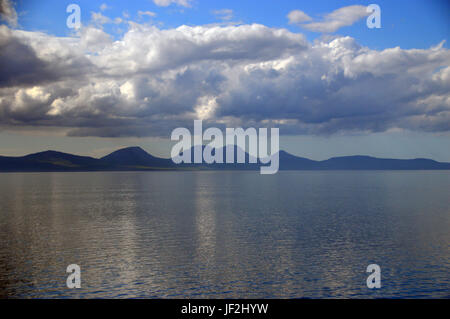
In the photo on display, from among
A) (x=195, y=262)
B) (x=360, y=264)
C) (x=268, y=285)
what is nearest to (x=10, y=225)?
(x=195, y=262)

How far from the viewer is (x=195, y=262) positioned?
5269 centimetres

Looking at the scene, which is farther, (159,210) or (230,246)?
(159,210)

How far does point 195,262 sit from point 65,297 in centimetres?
1720

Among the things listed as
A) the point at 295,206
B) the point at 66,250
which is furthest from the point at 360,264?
the point at 295,206

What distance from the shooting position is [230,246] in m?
62.7
